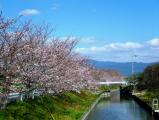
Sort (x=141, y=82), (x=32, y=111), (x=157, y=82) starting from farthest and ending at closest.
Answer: (x=141, y=82) → (x=157, y=82) → (x=32, y=111)

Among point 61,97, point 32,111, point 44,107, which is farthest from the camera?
point 61,97

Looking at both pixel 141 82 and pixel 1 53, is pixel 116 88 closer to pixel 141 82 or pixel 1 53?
pixel 141 82

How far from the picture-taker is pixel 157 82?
74.9 m

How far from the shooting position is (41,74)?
23.4 m

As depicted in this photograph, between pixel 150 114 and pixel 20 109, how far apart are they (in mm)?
22992

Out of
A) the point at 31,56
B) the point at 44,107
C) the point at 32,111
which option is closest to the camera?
the point at 31,56

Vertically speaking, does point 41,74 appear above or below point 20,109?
above

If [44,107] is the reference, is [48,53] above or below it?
above

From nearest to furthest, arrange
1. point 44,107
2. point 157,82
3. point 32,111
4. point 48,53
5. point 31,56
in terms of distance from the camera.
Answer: point 31,56 < point 48,53 < point 32,111 < point 44,107 < point 157,82

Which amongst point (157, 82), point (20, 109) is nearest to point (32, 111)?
point (20, 109)

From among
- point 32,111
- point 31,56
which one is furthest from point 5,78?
point 32,111

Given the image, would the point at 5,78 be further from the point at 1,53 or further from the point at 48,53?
the point at 48,53

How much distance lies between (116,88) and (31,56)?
11495 cm

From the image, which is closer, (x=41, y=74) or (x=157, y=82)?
(x=41, y=74)
